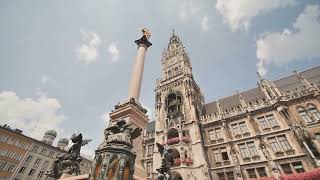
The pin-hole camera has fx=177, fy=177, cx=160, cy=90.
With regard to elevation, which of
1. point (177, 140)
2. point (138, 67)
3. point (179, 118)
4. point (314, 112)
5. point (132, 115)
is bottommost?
point (132, 115)

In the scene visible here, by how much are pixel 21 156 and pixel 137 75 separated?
43163 millimetres

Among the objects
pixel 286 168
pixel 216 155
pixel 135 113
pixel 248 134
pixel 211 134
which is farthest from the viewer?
pixel 211 134

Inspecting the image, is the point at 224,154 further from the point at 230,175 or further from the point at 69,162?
the point at 69,162

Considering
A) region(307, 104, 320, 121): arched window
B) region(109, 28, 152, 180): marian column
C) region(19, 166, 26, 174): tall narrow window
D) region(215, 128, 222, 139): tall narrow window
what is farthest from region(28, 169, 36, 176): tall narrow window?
region(307, 104, 320, 121): arched window

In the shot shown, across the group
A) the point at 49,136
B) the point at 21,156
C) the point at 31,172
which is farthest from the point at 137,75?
the point at 49,136

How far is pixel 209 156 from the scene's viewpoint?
24.9m

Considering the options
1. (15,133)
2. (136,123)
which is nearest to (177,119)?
(136,123)

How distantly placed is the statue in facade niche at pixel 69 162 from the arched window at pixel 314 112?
25.7 m

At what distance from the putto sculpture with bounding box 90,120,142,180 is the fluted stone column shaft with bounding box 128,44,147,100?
3.88 meters

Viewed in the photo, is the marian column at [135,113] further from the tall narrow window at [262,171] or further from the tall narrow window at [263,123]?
the tall narrow window at [263,123]

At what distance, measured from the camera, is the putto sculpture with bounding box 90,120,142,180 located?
5.07 meters

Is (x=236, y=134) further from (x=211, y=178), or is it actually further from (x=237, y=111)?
(x=211, y=178)

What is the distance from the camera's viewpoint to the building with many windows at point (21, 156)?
3619 centimetres

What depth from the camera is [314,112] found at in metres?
21.5
